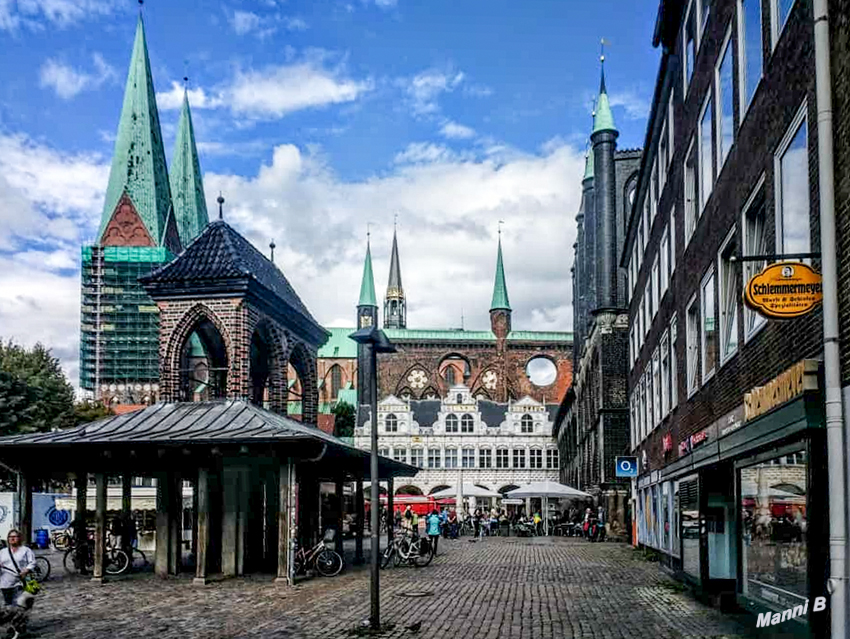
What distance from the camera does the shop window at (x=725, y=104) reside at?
14984mm

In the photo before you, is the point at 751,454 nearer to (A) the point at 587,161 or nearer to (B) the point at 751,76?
(B) the point at 751,76

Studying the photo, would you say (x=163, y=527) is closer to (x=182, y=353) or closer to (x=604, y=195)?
(x=182, y=353)

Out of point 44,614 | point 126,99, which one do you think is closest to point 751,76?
point 44,614

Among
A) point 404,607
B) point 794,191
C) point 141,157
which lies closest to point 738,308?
point 794,191

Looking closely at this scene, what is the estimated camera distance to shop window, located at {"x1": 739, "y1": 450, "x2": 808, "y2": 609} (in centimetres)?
1010

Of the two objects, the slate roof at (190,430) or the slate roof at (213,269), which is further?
the slate roof at (213,269)

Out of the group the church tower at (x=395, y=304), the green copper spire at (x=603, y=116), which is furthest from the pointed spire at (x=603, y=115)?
the church tower at (x=395, y=304)

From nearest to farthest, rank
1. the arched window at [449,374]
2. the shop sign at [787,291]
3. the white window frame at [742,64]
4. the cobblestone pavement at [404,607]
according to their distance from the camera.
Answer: the shop sign at [787,291] → the white window frame at [742,64] → the cobblestone pavement at [404,607] → the arched window at [449,374]

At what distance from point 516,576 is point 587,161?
47.1 m

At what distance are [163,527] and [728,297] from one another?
14.7m

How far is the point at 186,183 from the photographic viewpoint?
4363 inches

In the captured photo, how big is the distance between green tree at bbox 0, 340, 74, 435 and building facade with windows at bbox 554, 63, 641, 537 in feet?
85.5

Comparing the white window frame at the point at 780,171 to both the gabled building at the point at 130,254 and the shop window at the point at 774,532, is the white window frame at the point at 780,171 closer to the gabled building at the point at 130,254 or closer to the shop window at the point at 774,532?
the shop window at the point at 774,532

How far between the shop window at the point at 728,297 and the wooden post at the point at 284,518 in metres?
9.95
